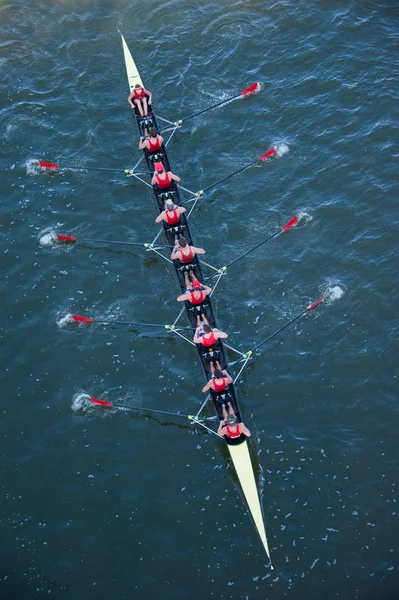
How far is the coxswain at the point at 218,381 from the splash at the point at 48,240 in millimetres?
8980

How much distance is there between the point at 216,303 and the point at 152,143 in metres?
7.30

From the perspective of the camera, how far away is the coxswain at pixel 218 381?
74.7ft

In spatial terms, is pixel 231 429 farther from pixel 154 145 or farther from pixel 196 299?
pixel 154 145

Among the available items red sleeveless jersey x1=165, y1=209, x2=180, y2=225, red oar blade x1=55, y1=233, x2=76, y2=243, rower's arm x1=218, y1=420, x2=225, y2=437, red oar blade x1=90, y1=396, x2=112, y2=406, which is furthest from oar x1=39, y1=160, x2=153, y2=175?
rower's arm x1=218, y1=420, x2=225, y2=437

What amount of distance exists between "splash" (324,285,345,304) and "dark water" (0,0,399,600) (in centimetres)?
22

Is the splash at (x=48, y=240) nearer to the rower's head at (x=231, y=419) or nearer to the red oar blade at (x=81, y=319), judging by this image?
the red oar blade at (x=81, y=319)

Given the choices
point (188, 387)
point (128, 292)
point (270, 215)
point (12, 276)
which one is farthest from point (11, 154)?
point (188, 387)

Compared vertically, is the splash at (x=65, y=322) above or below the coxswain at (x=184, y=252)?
below

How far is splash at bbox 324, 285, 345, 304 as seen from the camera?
83.6 feet

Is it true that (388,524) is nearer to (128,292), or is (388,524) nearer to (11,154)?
(128,292)

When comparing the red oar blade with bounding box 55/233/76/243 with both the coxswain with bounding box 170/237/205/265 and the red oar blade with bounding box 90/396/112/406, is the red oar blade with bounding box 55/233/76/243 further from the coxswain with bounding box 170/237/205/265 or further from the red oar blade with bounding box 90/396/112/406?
the red oar blade with bounding box 90/396/112/406

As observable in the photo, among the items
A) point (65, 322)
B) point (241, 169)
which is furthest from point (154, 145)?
point (65, 322)

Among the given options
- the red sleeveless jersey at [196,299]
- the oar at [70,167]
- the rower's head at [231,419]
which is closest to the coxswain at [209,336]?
the red sleeveless jersey at [196,299]

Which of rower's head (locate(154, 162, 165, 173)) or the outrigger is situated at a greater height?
rower's head (locate(154, 162, 165, 173))
